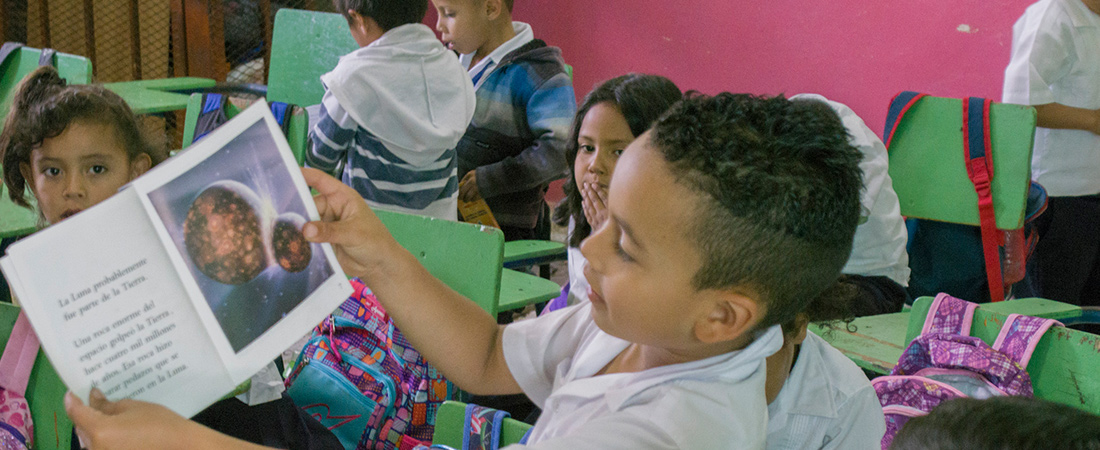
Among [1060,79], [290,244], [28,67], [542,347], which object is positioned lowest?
[1060,79]

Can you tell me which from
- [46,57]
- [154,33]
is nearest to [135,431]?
[46,57]

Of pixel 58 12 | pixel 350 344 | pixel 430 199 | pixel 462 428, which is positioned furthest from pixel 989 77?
pixel 58 12

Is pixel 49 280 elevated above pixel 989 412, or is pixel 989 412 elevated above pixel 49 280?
pixel 49 280

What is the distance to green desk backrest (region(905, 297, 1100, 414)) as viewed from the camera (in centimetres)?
138

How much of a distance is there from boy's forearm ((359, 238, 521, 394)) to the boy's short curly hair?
1.11 feet

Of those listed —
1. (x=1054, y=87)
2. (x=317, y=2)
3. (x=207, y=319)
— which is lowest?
(x=1054, y=87)


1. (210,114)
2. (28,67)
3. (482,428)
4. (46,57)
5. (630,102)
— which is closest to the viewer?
(482,428)

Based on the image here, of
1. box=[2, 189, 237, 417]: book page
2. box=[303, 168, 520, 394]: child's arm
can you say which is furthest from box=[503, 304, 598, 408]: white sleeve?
box=[2, 189, 237, 417]: book page

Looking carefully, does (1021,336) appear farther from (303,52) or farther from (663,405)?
(303,52)

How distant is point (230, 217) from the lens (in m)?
0.83

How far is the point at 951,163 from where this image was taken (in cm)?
246

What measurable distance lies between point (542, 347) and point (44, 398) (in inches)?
28.8

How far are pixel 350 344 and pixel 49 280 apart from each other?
3.51 feet

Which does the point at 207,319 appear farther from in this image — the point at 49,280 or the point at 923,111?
the point at 923,111
